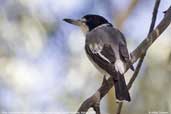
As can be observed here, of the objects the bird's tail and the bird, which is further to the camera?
the bird

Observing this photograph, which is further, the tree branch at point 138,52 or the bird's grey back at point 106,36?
the bird's grey back at point 106,36

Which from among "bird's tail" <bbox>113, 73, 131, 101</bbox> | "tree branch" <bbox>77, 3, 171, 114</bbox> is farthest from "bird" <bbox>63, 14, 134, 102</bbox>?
"tree branch" <bbox>77, 3, 171, 114</bbox>

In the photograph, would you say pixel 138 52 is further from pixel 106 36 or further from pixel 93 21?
pixel 93 21

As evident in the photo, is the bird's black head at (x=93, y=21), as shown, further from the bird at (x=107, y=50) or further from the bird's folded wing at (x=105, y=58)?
the bird's folded wing at (x=105, y=58)

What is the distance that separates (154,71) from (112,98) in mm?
745

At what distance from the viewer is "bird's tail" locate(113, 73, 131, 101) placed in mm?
3240

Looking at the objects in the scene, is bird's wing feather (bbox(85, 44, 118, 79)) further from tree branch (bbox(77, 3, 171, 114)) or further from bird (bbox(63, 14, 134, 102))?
tree branch (bbox(77, 3, 171, 114))

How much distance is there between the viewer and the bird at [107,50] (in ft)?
11.3

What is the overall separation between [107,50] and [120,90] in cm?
57

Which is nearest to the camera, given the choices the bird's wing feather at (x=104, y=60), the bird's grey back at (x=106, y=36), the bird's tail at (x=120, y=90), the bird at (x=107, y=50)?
the bird's tail at (x=120, y=90)

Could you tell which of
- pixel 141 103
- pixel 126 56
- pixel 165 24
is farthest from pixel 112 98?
pixel 165 24

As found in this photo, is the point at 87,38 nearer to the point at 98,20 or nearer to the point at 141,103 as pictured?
the point at 98,20

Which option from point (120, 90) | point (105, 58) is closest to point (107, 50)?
point (105, 58)

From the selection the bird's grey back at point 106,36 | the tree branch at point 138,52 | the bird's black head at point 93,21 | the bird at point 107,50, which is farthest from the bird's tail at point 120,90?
the bird's black head at point 93,21
